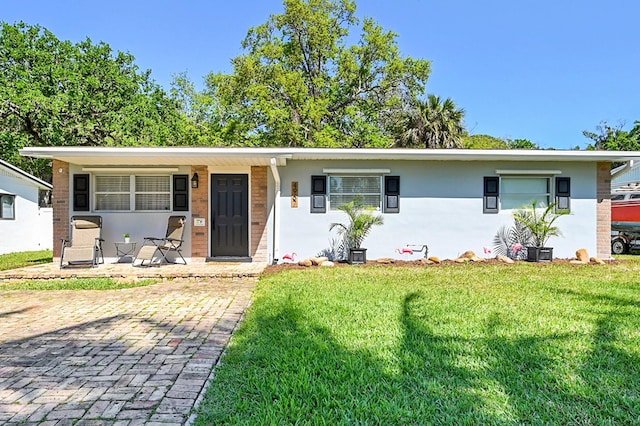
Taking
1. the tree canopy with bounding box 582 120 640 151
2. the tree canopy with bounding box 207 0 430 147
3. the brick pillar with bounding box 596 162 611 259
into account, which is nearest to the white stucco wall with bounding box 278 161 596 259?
the brick pillar with bounding box 596 162 611 259

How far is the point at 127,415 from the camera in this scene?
7.89ft

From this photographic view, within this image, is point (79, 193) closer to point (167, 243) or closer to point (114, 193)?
point (114, 193)

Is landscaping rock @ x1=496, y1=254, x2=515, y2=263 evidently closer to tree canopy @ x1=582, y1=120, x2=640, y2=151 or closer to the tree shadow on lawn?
the tree shadow on lawn

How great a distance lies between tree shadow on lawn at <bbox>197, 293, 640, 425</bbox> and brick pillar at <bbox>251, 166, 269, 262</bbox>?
5473 millimetres

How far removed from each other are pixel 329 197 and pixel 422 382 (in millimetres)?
6844

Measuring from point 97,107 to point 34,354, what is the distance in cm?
1787

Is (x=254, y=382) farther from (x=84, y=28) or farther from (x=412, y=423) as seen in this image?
(x=84, y=28)

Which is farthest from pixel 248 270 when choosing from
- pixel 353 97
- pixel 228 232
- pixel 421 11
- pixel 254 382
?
pixel 353 97

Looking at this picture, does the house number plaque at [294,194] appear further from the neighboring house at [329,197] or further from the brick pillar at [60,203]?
the brick pillar at [60,203]

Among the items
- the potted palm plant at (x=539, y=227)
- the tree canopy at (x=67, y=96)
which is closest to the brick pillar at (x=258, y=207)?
the potted palm plant at (x=539, y=227)

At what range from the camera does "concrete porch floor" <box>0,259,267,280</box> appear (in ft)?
24.6

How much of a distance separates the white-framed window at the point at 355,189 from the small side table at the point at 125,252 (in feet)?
15.5

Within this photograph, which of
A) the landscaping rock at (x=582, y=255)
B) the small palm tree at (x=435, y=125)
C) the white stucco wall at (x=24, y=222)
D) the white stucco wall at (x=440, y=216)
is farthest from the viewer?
the small palm tree at (x=435, y=125)

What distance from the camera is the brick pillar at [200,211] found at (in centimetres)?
920
